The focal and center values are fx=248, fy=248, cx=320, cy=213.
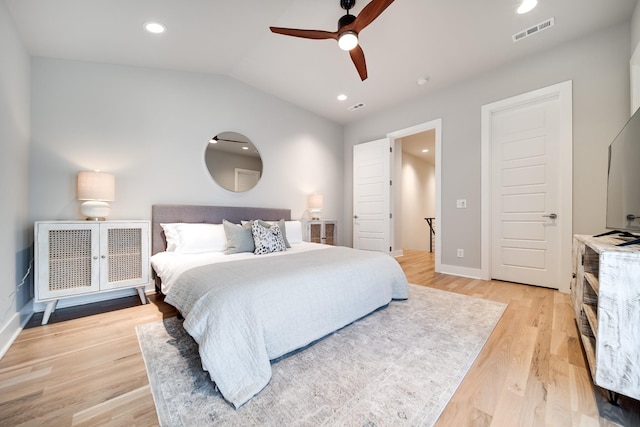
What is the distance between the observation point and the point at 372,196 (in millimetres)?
4734

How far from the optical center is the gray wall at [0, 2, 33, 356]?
1.80m

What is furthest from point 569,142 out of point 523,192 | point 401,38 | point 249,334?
point 249,334

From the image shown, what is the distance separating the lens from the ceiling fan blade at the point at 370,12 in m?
1.80

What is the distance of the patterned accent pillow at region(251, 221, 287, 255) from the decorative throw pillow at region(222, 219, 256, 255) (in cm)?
5

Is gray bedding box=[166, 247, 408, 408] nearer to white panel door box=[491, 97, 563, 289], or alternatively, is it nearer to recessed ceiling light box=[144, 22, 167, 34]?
white panel door box=[491, 97, 563, 289]

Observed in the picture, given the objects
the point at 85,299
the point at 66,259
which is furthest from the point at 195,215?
the point at 85,299

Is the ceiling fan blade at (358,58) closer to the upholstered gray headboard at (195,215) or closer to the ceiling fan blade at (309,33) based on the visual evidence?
the ceiling fan blade at (309,33)

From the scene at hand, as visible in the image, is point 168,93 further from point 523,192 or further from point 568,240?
point 568,240

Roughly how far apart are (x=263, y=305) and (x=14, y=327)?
211 cm

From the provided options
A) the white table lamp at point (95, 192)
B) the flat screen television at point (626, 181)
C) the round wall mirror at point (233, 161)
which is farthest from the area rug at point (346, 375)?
the round wall mirror at point (233, 161)

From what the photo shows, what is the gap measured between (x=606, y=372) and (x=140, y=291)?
349 cm

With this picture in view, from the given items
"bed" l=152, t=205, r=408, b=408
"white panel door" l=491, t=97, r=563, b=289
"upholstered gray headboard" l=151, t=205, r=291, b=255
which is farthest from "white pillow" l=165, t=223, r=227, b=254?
"white panel door" l=491, t=97, r=563, b=289

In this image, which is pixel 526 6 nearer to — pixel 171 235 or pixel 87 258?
pixel 171 235

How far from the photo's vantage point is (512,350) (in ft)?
5.49
